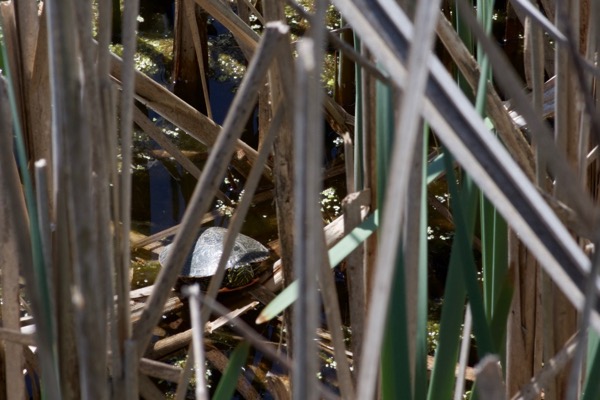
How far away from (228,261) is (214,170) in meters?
1.23

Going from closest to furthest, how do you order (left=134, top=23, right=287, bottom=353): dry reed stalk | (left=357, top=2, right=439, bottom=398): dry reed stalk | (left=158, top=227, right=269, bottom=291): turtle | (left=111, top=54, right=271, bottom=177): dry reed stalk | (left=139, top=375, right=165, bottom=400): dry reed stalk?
(left=357, top=2, right=439, bottom=398): dry reed stalk < (left=134, top=23, right=287, bottom=353): dry reed stalk < (left=139, top=375, right=165, bottom=400): dry reed stalk < (left=111, top=54, right=271, bottom=177): dry reed stalk < (left=158, top=227, right=269, bottom=291): turtle

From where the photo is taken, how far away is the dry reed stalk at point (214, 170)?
0.38 m

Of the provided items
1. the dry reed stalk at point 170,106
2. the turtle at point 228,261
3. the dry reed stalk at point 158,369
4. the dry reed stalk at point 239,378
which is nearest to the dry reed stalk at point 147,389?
the dry reed stalk at point 158,369

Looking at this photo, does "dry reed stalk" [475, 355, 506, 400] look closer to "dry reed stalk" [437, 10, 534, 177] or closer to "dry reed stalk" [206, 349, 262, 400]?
"dry reed stalk" [437, 10, 534, 177]

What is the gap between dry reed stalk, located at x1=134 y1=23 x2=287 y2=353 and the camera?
1.26 ft

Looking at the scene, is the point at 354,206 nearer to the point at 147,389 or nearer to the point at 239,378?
the point at 147,389

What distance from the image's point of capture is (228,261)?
1641 millimetres

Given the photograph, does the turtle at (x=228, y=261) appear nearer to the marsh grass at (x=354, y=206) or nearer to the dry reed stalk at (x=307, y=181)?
the marsh grass at (x=354, y=206)

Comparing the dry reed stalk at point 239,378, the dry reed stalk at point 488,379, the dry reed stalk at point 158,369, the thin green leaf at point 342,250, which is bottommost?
the dry reed stalk at point 239,378

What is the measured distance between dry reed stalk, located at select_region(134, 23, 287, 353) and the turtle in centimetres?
119

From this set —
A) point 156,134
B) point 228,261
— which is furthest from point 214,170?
point 228,261

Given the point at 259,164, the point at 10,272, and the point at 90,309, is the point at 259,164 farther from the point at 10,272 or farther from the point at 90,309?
the point at 10,272

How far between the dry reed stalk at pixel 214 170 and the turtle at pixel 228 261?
1187 millimetres

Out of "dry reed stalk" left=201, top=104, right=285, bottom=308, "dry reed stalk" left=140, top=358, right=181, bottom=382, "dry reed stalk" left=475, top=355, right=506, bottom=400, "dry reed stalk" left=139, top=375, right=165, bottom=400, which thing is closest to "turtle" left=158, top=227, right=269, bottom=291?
"dry reed stalk" left=139, top=375, right=165, bottom=400
